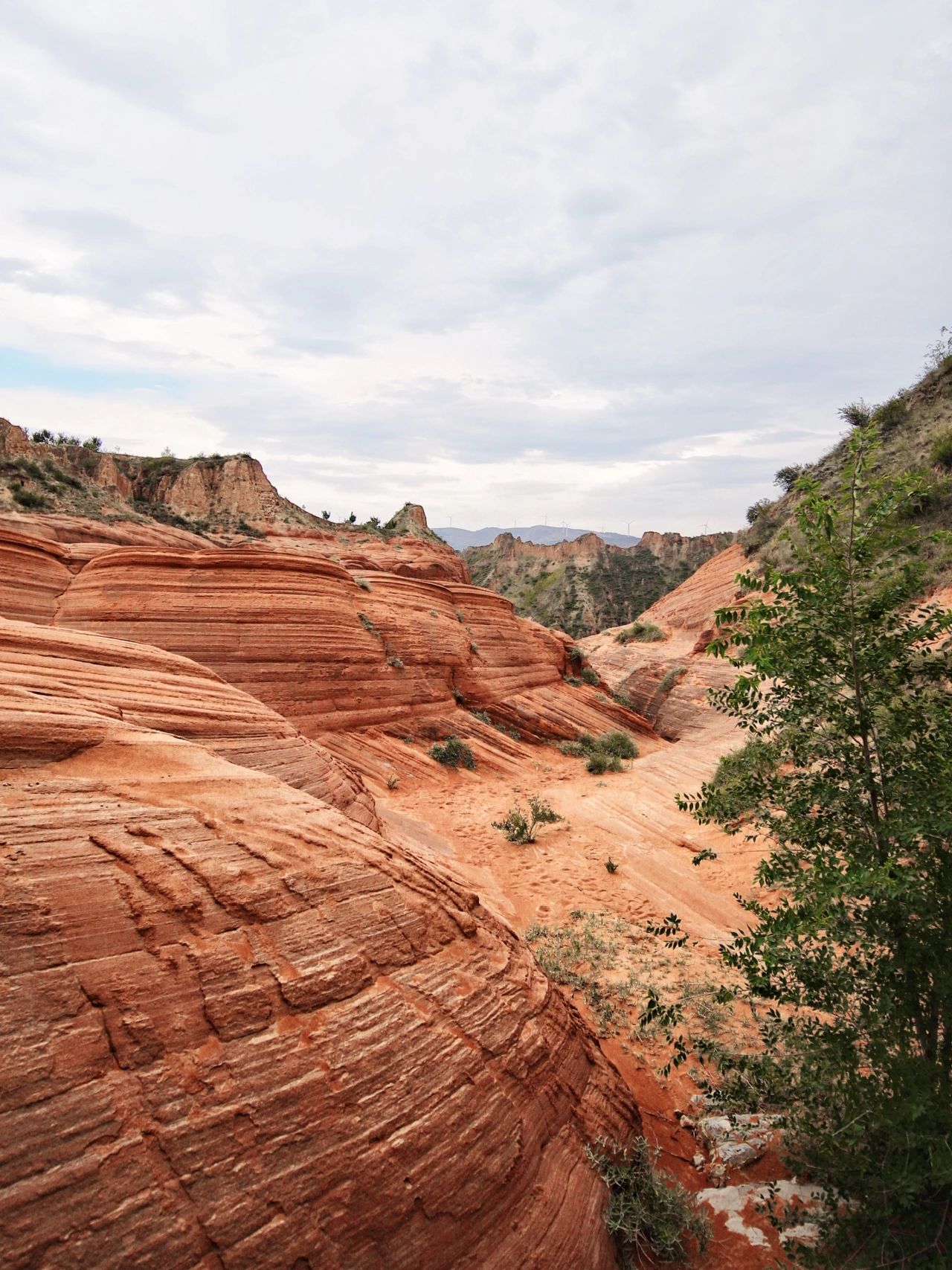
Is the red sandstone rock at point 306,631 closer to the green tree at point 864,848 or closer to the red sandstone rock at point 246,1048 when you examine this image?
the red sandstone rock at point 246,1048

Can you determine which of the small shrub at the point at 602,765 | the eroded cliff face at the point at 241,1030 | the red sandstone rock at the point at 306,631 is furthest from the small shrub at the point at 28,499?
the eroded cliff face at the point at 241,1030

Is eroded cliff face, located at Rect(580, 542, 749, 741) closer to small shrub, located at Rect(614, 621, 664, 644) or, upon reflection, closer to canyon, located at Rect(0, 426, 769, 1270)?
small shrub, located at Rect(614, 621, 664, 644)

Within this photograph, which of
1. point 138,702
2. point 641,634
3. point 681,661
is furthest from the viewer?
point 641,634

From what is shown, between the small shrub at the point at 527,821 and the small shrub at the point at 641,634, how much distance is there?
18.4 metres

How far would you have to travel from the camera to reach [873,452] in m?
3.34

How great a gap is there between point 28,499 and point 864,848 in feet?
93.2

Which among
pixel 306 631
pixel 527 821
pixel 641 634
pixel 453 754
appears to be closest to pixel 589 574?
pixel 641 634

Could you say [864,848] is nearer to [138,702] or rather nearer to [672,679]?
[138,702]

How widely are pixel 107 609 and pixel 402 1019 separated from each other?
12542 millimetres

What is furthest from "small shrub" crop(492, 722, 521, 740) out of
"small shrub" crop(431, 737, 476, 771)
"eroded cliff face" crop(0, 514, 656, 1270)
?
"eroded cliff face" crop(0, 514, 656, 1270)

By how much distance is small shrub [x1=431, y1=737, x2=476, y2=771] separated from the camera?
51.4ft

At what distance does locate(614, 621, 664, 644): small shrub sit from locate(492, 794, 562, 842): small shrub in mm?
18353

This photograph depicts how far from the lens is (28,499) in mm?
23016

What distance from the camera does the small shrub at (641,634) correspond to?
2988 centimetres
